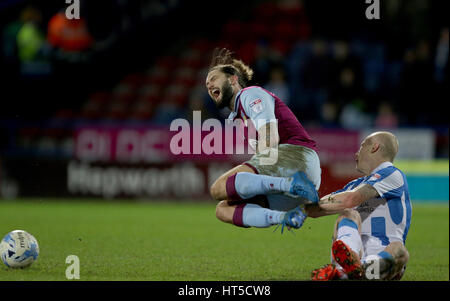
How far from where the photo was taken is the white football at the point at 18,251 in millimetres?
5758

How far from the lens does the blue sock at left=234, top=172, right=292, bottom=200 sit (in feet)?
17.7

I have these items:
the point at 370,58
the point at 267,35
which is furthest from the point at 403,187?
the point at 267,35

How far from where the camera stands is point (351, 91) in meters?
13.9

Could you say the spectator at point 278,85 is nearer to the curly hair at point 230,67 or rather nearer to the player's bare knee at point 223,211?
the curly hair at point 230,67

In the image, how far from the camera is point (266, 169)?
18.7 feet

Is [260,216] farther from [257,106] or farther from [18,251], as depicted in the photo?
[18,251]

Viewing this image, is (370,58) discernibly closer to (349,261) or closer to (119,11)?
(119,11)

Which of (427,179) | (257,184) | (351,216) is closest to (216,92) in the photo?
(257,184)

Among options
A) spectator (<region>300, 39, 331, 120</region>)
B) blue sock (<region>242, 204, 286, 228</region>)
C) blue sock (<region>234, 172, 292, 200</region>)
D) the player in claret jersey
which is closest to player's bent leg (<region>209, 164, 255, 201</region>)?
the player in claret jersey

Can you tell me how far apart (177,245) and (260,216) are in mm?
2561

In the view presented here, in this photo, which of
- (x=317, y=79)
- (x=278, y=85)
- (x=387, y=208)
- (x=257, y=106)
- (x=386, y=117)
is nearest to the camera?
(x=387, y=208)

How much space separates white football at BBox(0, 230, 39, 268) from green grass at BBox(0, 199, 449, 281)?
0.28 ft

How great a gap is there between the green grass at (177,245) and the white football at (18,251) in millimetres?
86

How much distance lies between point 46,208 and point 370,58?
8.06 m
